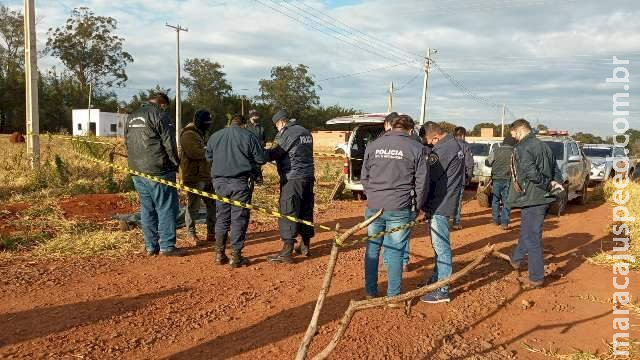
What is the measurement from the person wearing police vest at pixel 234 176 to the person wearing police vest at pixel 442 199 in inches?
83.3

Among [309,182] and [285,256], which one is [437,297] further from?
[309,182]

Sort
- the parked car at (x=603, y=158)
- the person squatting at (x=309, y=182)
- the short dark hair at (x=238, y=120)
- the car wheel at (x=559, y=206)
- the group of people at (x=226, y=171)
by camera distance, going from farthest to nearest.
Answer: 1. the parked car at (x=603, y=158)
2. the car wheel at (x=559, y=206)
3. the short dark hair at (x=238, y=120)
4. the group of people at (x=226, y=171)
5. the person squatting at (x=309, y=182)

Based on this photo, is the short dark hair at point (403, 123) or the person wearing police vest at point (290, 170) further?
the person wearing police vest at point (290, 170)

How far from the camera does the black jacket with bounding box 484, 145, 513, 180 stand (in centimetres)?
942

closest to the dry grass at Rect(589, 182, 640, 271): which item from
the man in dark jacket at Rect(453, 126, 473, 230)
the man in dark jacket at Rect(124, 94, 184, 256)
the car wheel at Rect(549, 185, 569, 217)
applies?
the car wheel at Rect(549, 185, 569, 217)

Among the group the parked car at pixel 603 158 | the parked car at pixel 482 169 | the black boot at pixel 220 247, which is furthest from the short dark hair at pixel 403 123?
the parked car at pixel 603 158

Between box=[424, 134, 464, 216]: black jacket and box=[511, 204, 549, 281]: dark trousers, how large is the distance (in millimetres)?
1211

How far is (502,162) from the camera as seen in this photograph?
9516 millimetres

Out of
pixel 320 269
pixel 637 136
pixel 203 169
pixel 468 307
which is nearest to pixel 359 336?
pixel 468 307

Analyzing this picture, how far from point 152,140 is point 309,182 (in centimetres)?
207

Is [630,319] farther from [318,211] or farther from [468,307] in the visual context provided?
[318,211]

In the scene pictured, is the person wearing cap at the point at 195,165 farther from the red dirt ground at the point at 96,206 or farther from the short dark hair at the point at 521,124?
the short dark hair at the point at 521,124

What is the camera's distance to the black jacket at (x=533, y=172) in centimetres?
611

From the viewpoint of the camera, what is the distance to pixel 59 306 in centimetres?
495
